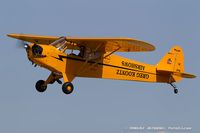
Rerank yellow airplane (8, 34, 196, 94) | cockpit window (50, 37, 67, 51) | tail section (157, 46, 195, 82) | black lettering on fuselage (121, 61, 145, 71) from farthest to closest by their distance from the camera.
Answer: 1. tail section (157, 46, 195, 82)
2. black lettering on fuselage (121, 61, 145, 71)
3. cockpit window (50, 37, 67, 51)
4. yellow airplane (8, 34, 196, 94)

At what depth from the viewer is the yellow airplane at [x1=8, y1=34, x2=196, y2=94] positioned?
22.3 meters

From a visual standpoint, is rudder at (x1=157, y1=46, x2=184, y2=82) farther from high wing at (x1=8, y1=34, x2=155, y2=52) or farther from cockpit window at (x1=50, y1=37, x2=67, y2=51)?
cockpit window at (x1=50, y1=37, x2=67, y2=51)

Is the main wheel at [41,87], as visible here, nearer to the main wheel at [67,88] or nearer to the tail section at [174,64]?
the main wheel at [67,88]

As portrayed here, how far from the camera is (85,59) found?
76.6 ft

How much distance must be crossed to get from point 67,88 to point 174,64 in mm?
7922

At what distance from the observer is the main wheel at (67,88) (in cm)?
2245

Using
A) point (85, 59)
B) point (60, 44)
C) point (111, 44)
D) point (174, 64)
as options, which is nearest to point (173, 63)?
point (174, 64)

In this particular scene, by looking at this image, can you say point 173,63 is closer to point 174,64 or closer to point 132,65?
point 174,64

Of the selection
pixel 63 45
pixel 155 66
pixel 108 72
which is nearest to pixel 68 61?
pixel 63 45

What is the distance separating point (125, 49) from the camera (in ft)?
81.4

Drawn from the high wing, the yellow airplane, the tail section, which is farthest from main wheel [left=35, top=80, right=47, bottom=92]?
the tail section

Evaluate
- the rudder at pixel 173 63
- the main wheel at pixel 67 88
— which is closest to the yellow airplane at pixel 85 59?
the main wheel at pixel 67 88

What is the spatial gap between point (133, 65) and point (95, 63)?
253 centimetres

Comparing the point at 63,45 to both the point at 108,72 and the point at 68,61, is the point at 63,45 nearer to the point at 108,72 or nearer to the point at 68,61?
the point at 68,61
